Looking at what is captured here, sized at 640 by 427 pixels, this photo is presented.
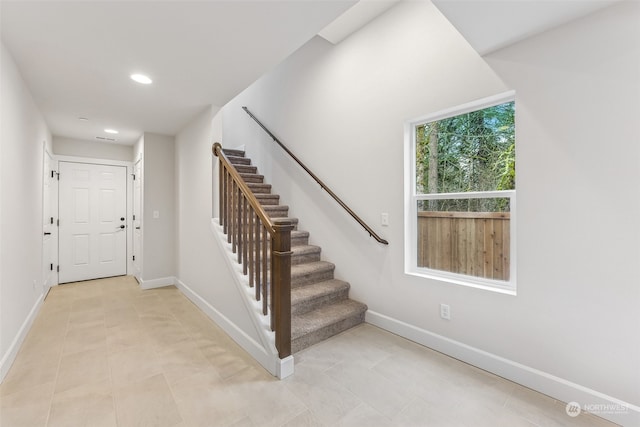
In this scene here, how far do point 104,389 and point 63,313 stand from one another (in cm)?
207

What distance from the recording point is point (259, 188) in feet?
14.0

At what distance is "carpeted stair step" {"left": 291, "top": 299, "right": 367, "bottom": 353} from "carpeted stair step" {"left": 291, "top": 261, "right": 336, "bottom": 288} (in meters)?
0.34

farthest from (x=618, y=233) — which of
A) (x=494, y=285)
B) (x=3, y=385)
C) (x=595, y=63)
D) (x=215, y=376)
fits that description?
(x=3, y=385)

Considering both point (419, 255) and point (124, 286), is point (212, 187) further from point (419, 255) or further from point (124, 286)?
point (124, 286)

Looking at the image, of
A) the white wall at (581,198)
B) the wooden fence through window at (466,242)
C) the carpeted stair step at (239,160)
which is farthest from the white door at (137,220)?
the white wall at (581,198)

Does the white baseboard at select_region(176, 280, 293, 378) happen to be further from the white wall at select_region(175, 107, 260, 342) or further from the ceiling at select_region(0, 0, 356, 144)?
the ceiling at select_region(0, 0, 356, 144)

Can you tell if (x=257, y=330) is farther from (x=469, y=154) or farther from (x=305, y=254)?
(x=469, y=154)

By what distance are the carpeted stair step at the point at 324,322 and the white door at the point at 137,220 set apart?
130 inches

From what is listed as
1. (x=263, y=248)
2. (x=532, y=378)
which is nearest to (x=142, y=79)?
(x=263, y=248)

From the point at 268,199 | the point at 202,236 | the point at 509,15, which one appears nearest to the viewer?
the point at 509,15

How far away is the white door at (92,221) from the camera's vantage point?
4.57 m

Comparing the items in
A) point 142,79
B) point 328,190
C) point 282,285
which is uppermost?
point 142,79

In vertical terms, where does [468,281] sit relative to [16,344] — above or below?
above

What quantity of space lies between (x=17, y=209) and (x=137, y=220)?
8.05 ft
